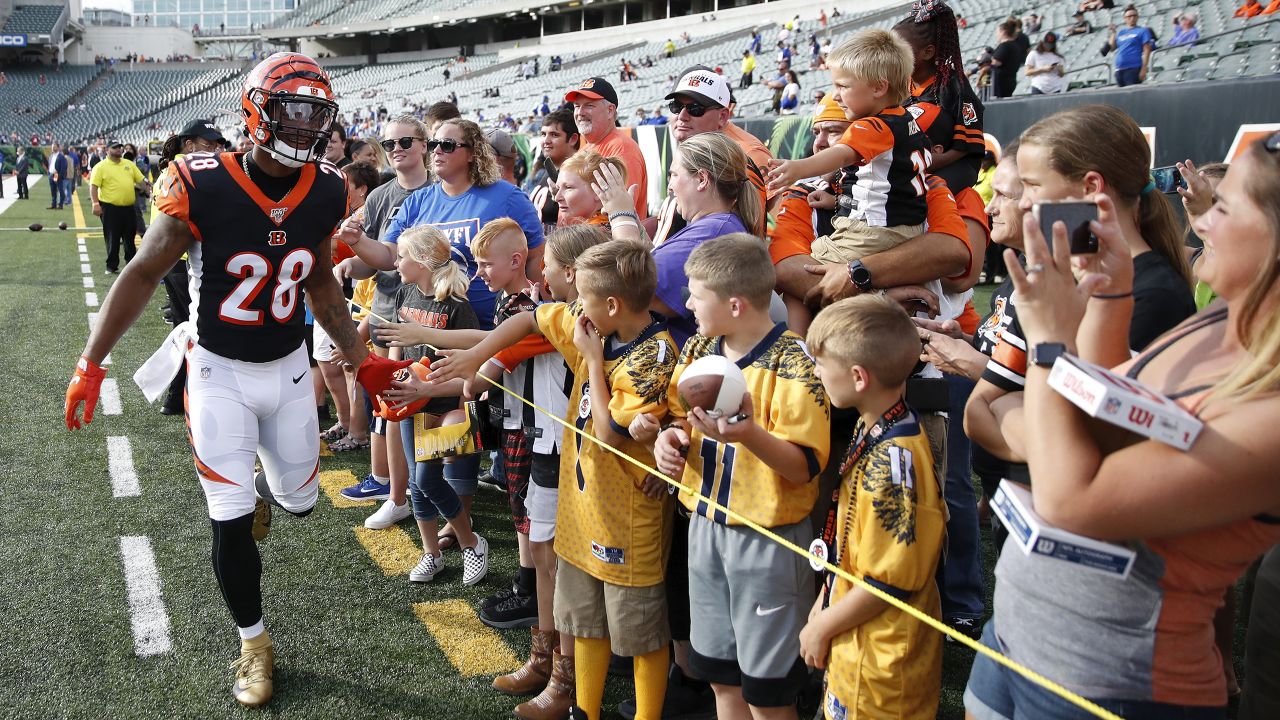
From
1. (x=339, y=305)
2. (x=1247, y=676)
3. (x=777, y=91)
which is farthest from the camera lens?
(x=777, y=91)

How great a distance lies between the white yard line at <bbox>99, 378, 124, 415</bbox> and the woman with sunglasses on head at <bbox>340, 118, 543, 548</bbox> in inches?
135

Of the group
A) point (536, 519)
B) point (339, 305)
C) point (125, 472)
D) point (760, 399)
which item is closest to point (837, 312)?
point (760, 399)

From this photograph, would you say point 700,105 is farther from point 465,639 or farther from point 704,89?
point 465,639

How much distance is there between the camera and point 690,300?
252cm

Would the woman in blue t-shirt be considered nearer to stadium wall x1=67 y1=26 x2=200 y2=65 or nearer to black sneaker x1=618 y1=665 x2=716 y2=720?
black sneaker x1=618 y1=665 x2=716 y2=720

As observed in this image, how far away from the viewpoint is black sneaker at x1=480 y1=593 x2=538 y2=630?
3693 millimetres

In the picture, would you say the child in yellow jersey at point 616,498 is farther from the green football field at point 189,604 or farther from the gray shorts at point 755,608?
the green football field at point 189,604

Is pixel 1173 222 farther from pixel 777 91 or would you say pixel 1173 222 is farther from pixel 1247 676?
pixel 777 91

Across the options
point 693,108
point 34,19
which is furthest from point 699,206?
point 34,19

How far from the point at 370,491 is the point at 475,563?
1269mm

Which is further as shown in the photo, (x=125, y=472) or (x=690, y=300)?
(x=125, y=472)

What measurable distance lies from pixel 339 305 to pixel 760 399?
204 centimetres

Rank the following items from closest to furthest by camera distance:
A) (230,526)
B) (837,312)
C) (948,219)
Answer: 1. (837,312)
2. (948,219)
3. (230,526)

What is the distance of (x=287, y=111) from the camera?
3176 mm
